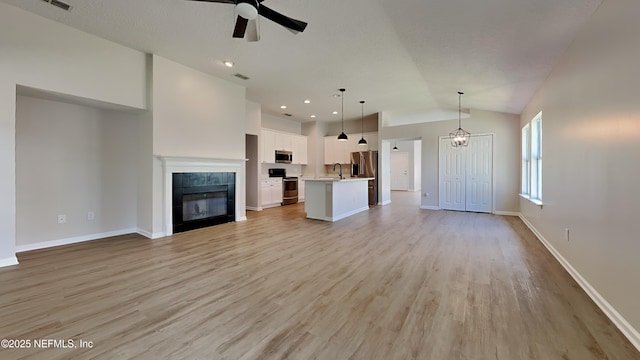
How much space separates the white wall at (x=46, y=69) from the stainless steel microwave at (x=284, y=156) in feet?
14.6

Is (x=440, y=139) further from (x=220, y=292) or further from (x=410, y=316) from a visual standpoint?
(x=220, y=292)

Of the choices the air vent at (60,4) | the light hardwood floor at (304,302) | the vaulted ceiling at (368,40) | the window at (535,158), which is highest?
the air vent at (60,4)

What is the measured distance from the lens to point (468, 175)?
711cm

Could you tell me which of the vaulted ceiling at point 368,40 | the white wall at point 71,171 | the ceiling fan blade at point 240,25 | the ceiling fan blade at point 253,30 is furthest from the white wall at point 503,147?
the white wall at point 71,171

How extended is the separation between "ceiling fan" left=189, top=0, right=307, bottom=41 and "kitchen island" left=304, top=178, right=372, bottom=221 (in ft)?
11.6

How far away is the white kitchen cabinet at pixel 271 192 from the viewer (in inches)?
308

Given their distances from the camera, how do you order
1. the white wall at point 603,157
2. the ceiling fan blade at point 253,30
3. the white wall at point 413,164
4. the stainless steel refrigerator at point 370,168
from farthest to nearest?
the white wall at point 413,164
the stainless steel refrigerator at point 370,168
the ceiling fan blade at point 253,30
the white wall at point 603,157

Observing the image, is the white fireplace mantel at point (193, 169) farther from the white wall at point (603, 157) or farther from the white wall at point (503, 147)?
the white wall at point (503, 147)

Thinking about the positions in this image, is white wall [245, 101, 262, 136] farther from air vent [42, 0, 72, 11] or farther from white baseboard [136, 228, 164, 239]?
air vent [42, 0, 72, 11]

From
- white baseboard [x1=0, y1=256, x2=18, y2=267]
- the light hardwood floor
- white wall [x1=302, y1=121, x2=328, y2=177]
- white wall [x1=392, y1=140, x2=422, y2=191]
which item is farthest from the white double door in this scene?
white baseboard [x1=0, y1=256, x2=18, y2=267]

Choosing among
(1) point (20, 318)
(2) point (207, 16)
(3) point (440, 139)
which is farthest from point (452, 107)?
(1) point (20, 318)

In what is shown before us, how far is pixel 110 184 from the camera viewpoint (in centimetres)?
461

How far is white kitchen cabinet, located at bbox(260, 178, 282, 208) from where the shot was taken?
7811 millimetres

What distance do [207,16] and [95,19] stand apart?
1.54 m
